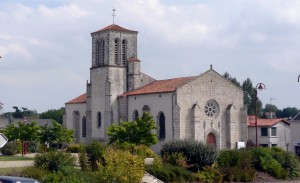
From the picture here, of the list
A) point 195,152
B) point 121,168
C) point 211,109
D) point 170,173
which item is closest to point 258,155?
point 195,152

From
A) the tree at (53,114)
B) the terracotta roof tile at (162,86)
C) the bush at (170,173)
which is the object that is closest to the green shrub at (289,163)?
the bush at (170,173)

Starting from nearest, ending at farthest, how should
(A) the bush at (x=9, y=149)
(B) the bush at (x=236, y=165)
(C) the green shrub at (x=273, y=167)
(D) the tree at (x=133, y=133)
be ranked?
(B) the bush at (x=236, y=165), (C) the green shrub at (x=273, y=167), (D) the tree at (x=133, y=133), (A) the bush at (x=9, y=149)

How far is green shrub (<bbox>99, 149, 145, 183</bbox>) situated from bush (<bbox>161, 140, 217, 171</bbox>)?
6271mm

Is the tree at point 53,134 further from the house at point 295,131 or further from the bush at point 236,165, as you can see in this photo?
the house at point 295,131

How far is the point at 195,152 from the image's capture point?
109 ft

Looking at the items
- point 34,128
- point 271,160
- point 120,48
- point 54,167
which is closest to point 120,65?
point 120,48

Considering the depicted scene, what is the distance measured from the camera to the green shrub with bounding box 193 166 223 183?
3111 cm

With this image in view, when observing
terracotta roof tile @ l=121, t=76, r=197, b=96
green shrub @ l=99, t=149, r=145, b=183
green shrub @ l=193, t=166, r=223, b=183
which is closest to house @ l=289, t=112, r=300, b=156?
terracotta roof tile @ l=121, t=76, r=197, b=96

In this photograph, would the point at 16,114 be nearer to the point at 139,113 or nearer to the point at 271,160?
the point at 139,113

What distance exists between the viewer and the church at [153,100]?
54688mm

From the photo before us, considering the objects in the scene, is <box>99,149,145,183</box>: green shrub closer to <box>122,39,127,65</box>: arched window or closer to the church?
the church

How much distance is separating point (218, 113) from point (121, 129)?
1619 cm

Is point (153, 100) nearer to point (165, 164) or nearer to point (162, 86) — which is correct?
point (162, 86)

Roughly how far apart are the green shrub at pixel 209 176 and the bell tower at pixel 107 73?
29723mm
